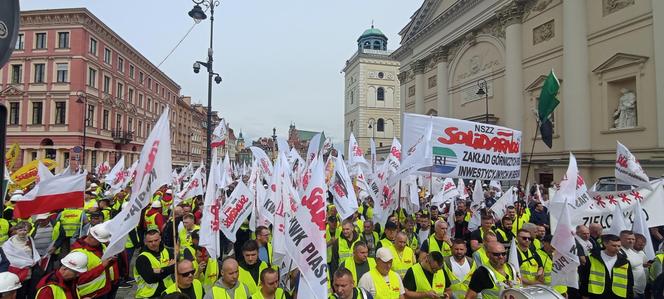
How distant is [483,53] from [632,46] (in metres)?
11.8

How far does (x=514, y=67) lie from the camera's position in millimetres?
25953

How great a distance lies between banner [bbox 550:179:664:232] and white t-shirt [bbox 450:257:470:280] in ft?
10.4

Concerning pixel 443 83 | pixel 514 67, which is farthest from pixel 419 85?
pixel 514 67

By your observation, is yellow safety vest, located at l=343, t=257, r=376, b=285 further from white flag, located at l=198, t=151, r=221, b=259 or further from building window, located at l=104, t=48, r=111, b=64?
building window, located at l=104, t=48, r=111, b=64

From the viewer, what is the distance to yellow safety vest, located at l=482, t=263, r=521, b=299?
4747mm

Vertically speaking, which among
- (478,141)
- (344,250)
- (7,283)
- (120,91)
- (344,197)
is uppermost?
(120,91)

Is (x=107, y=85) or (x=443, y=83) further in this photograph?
(x=107, y=85)

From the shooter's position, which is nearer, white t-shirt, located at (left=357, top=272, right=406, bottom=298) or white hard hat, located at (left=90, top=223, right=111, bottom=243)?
white t-shirt, located at (left=357, top=272, right=406, bottom=298)

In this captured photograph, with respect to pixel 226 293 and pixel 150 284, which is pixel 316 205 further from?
pixel 150 284

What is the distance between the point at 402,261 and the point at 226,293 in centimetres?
263

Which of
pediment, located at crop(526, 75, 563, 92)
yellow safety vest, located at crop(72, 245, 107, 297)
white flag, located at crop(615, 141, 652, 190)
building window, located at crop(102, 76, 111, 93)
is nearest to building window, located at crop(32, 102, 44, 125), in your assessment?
building window, located at crop(102, 76, 111, 93)

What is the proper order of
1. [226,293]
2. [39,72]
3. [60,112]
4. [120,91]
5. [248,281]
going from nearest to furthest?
[226,293], [248,281], [60,112], [39,72], [120,91]

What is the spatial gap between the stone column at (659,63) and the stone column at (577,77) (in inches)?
149

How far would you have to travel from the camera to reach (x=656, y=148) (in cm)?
1725
